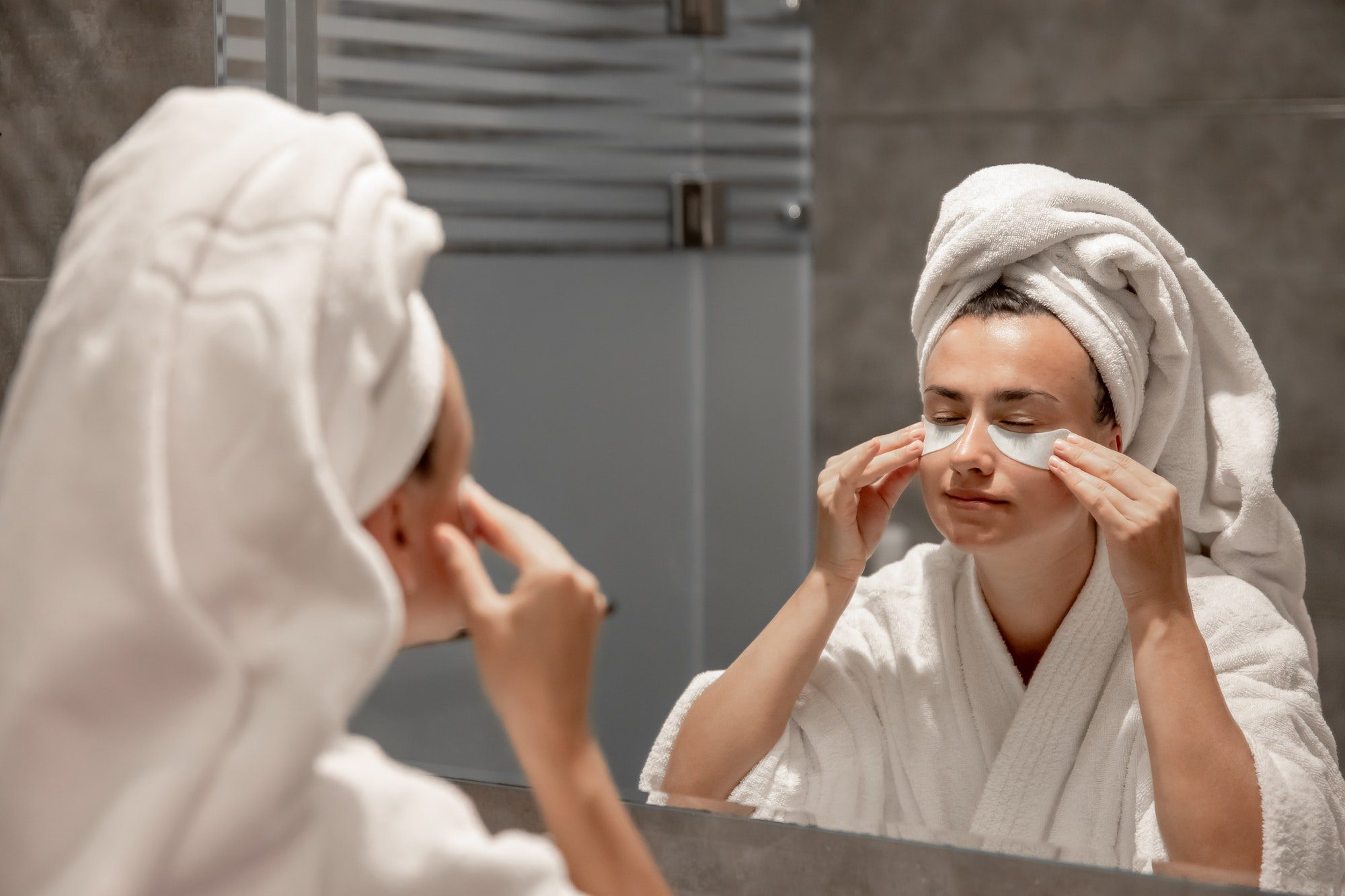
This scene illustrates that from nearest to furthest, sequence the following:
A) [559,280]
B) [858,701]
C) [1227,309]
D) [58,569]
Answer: [58,569] < [1227,309] < [858,701] < [559,280]

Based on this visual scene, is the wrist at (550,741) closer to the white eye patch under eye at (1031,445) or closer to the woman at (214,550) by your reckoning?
the woman at (214,550)

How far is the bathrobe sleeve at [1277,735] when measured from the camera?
852 mm

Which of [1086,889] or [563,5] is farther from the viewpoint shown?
[563,5]

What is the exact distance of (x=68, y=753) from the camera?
53 cm

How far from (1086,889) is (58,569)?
72 centimetres

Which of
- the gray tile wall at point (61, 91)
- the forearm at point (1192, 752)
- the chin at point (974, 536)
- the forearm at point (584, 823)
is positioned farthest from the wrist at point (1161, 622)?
the gray tile wall at point (61, 91)

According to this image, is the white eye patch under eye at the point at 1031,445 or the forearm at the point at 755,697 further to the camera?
the forearm at the point at 755,697

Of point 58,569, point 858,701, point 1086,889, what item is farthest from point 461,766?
point 58,569

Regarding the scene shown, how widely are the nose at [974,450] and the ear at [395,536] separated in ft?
1.38

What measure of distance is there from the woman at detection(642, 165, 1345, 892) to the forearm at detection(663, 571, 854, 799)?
0.10 m

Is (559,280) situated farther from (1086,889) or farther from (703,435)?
(1086,889)

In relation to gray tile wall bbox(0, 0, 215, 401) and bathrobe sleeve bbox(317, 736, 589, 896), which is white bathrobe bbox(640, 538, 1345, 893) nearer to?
bathrobe sleeve bbox(317, 736, 589, 896)

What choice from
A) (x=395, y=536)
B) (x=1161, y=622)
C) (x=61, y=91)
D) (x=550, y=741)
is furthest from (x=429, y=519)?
(x=61, y=91)

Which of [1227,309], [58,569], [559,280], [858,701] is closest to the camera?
[58,569]
